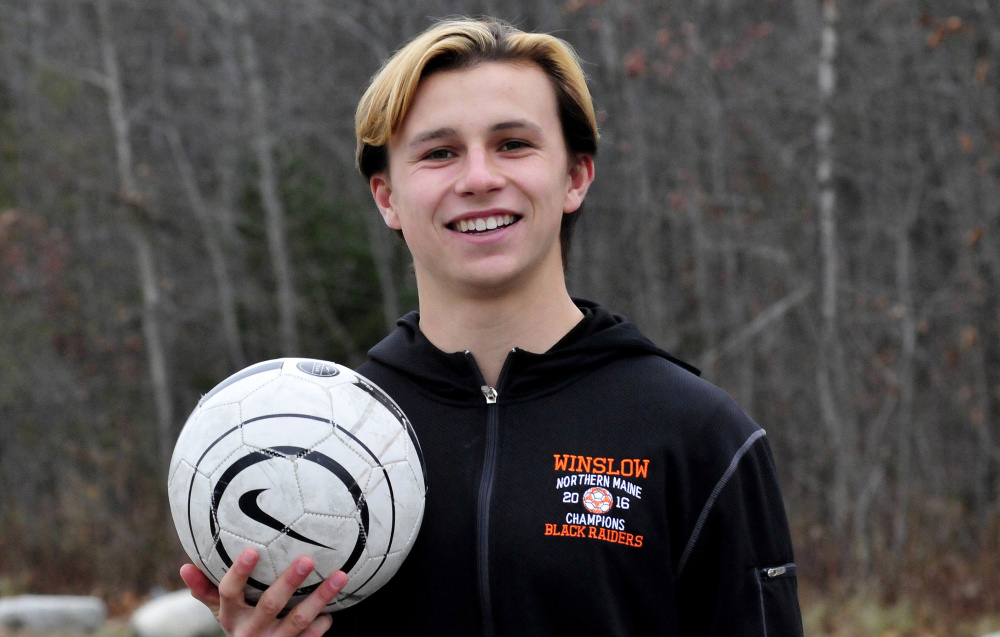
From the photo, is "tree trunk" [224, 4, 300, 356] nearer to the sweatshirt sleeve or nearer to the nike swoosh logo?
the nike swoosh logo

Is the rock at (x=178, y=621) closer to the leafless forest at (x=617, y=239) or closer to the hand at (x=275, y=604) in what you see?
the leafless forest at (x=617, y=239)

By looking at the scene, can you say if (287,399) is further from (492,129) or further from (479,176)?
(492,129)

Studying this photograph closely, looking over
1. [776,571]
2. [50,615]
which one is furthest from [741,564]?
[50,615]

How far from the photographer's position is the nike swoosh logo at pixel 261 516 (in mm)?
2156

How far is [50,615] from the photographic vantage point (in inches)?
398

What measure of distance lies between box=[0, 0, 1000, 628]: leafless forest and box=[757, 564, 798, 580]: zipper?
4743mm

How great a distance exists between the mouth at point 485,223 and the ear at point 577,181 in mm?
278

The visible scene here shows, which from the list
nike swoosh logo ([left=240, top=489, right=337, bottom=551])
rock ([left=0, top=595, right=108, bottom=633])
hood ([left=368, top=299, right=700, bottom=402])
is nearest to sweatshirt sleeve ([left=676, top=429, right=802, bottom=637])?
hood ([left=368, top=299, right=700, bottom=402])

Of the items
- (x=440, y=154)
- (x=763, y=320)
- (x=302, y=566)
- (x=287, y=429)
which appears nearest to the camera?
(x=302, y=566)

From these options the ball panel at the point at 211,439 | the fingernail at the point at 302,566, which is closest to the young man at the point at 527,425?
the fingernail at the point at 302,566

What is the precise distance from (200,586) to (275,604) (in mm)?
259

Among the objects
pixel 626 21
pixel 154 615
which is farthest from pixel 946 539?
pixel 154 615

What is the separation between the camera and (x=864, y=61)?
36.8 ft

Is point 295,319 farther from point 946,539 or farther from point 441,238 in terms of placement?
point 441,238
